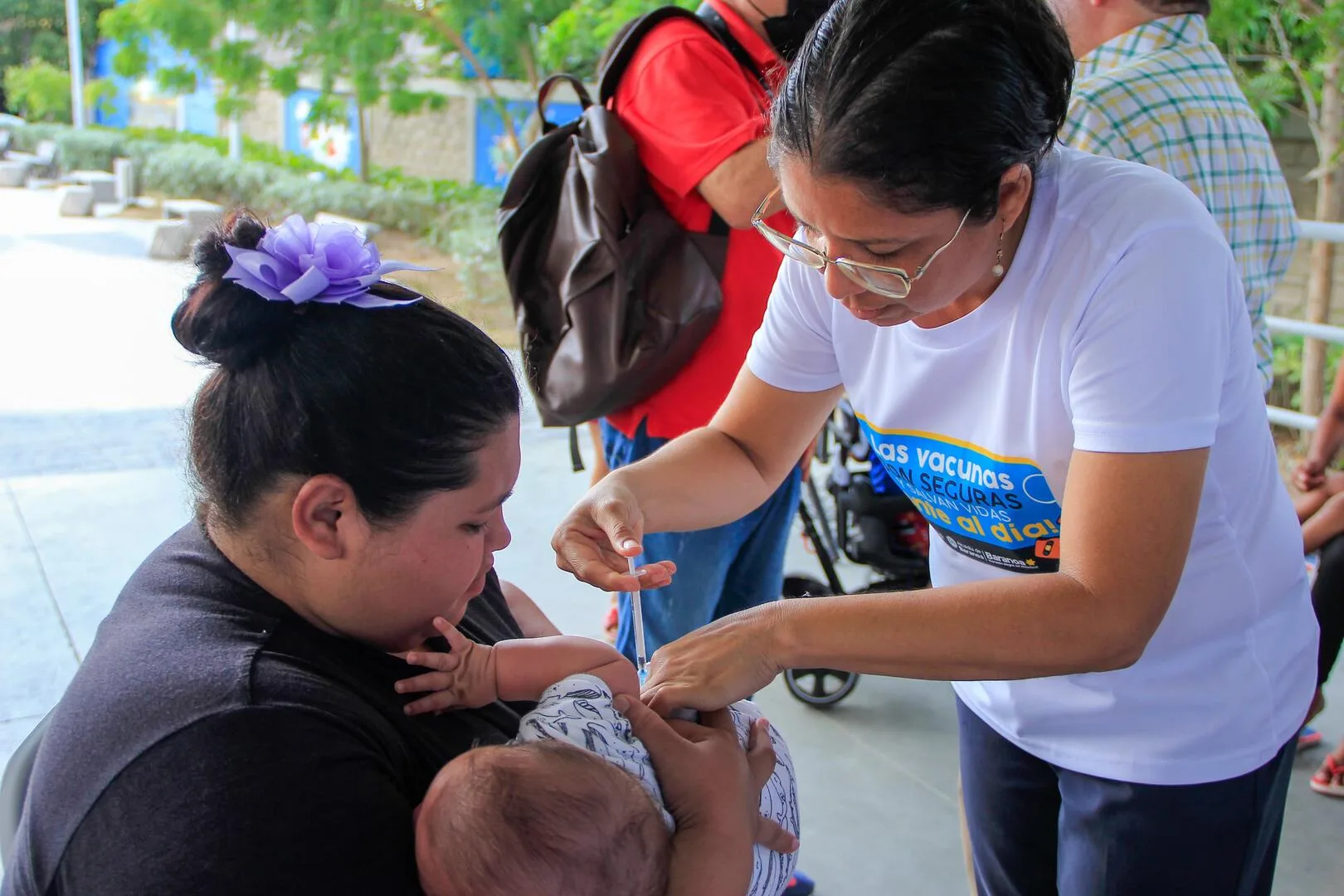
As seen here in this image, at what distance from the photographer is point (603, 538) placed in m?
1.72

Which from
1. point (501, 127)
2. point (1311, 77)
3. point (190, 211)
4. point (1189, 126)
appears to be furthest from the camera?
point (190, 211)

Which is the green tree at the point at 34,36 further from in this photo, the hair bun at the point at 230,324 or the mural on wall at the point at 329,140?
the hair bun at the point at 230,324

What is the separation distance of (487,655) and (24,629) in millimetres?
3129

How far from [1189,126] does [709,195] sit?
37.6 inches

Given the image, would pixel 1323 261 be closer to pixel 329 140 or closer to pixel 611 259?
pixel 611 259

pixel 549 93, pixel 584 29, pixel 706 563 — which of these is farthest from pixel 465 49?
pixel 706 563

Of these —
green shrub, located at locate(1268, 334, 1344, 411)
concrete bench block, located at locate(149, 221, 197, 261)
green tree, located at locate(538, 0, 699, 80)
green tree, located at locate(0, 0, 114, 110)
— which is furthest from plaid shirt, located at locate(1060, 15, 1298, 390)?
green tree, located at locate(0, 0, 114, 110)

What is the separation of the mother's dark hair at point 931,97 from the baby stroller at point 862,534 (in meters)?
2.19

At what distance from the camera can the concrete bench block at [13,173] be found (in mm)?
20984

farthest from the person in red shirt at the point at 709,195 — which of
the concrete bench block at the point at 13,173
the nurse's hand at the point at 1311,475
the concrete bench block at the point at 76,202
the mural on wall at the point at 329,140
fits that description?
the concrete bench block at the point at 13,173

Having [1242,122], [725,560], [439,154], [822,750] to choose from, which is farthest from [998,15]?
[439,154]

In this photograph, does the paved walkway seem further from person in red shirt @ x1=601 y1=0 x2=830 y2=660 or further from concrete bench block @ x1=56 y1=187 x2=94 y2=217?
concrete bench block @ x1=56 y1=187 x2=94 y2=217

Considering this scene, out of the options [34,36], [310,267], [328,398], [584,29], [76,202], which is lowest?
[76,202]

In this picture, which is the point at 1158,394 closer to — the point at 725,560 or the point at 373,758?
the point at 373,758
